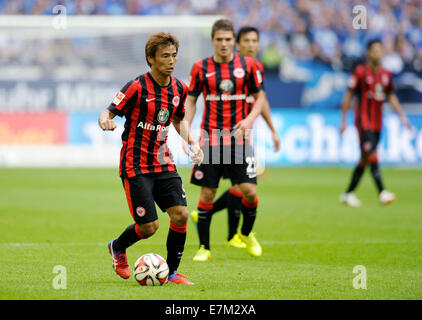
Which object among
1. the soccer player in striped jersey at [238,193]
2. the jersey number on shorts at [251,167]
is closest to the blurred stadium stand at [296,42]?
the soccer player in striped jersey at [238,193]

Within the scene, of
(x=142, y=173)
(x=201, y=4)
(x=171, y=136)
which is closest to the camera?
(x=142, y=173)

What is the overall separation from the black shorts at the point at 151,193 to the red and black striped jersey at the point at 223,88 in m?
1.63

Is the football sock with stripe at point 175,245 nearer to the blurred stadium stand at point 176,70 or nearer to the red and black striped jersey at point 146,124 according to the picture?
the red and black striped jersey at point 146,124

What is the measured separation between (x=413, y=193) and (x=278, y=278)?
845 centimetres

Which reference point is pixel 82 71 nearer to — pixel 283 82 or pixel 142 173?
pixel 283 82

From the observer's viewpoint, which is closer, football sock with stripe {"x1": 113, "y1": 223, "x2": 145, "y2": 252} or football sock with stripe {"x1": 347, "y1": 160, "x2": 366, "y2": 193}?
football sock with stripe {"x1": 113, "y1": 223, "x2": 145, "y2": 252}

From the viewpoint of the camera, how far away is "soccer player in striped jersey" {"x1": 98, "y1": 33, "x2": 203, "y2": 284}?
5.80m

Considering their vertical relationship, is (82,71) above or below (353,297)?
above

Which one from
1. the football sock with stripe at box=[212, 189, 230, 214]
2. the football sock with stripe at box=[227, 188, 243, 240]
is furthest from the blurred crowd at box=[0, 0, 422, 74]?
the football sock with stripe at box=[227, 188, 243, 240]

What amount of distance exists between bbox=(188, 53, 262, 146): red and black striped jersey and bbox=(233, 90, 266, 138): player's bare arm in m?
0.12

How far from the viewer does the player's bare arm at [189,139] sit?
612 centimetres

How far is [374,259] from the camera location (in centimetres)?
719

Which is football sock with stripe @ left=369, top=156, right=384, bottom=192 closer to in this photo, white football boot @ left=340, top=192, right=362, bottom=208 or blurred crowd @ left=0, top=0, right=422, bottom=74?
white football boot @ left=340, top=192, right=362, bottom=208
